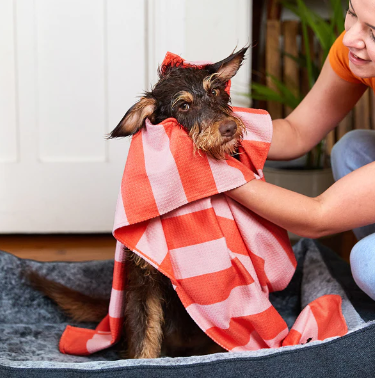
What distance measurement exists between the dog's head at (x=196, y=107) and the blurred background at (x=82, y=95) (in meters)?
1.34

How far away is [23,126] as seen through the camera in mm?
3035

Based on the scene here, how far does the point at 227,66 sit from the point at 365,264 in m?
0.71

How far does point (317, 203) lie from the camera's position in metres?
1.44

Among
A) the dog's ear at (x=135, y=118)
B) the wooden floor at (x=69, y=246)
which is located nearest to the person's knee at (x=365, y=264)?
the dog's ear at (x=135, y=118)

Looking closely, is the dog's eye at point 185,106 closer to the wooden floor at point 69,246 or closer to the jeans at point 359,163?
the jeans at point 359,163

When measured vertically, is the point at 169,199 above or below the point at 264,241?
above

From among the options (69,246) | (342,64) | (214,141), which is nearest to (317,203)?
(214,141)

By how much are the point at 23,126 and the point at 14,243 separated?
0.69 meters

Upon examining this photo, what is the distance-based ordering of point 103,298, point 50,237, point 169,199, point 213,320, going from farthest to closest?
point 50,237 < point 103,298 < point 213,320 < point 169,199

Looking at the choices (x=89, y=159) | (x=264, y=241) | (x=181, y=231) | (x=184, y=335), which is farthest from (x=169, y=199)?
(x=89, y=159)

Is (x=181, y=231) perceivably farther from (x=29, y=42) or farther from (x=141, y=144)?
(x=29, y=42)

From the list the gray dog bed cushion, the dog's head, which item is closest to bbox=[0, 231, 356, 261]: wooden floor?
the gray dog bed cushion

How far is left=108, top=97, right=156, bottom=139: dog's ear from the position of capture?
1327 millimetres

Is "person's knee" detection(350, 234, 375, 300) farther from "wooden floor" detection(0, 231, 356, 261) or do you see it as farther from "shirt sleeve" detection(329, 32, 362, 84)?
"wooden floor" detection(0, 231, 356, 261)
